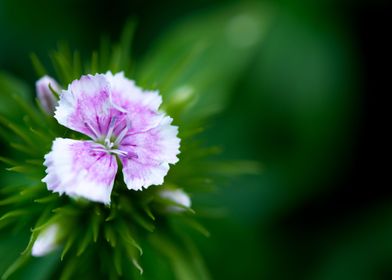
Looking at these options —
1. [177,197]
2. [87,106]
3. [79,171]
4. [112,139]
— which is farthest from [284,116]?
[79,171]

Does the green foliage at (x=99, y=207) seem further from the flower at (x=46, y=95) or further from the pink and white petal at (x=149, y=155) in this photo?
the pink and white petal at (x=149, y=155)

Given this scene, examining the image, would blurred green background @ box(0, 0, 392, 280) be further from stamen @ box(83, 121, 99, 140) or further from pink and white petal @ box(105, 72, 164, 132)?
stamen @ box(83, 121, 99, 140)

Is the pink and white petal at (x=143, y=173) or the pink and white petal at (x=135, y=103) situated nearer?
→ the pink and white petal at (x=143, y=173)

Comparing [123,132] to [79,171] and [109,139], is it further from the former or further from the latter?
[79,171]

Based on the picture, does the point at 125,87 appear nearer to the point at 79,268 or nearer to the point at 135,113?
the point at 135,113

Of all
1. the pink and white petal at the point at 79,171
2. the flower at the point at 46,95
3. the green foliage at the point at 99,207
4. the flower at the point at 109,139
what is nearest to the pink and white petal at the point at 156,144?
the flower at the point at 109,139

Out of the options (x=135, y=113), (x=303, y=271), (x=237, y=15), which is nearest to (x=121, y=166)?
(x=135, y=113)
